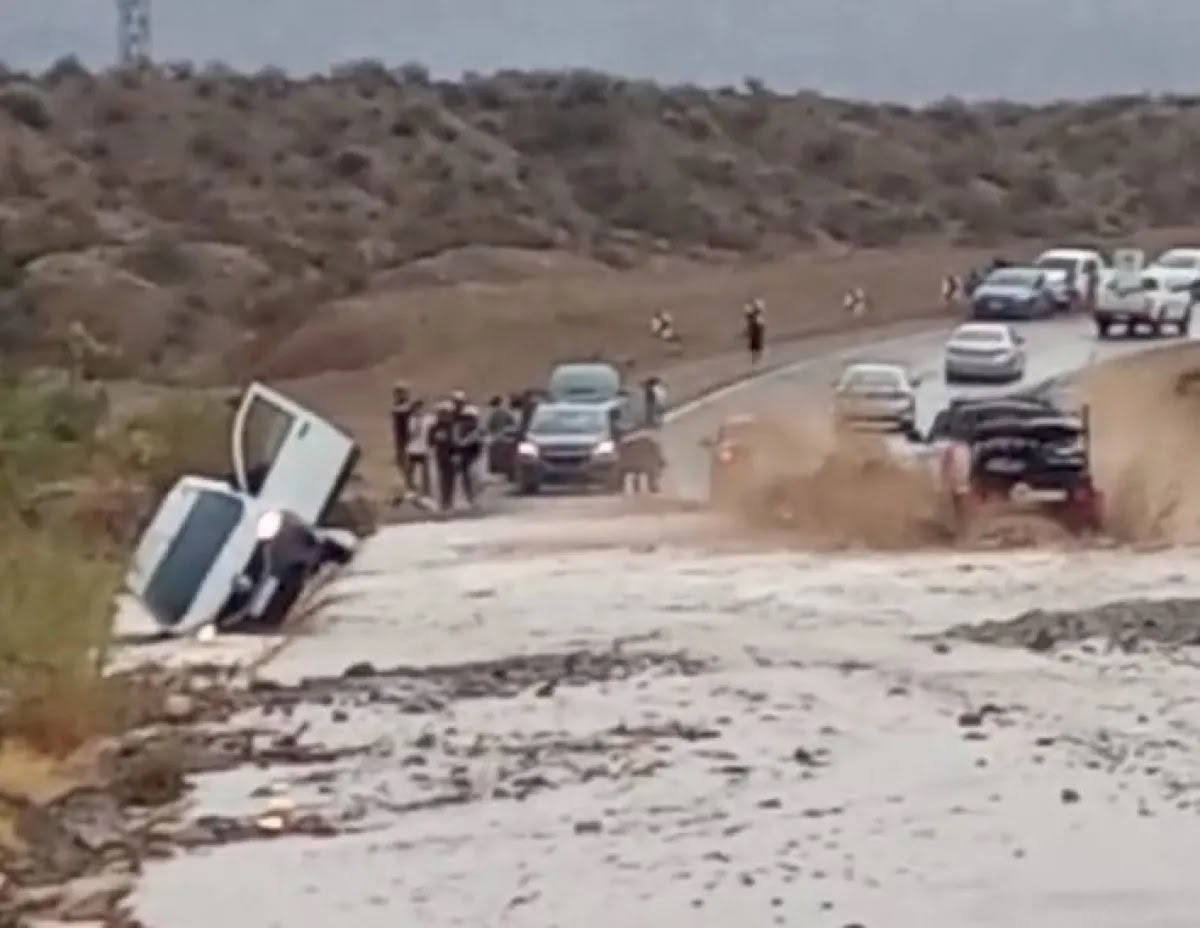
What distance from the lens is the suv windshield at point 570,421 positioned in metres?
48.8

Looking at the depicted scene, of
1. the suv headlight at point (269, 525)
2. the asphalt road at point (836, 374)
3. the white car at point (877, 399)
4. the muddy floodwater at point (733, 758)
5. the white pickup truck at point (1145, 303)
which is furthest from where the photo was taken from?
the white pickup truck at point (1145, 303)

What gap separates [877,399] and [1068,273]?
24661 millimetres

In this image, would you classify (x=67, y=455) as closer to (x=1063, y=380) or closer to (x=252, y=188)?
(x=1063, y=380)

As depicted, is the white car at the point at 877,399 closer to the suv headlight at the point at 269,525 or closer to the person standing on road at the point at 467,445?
the person standing on road at the point at 467,445

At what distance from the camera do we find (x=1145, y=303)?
68.6 m

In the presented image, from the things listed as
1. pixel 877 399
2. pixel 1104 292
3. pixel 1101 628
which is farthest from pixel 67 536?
pixel 1104 292

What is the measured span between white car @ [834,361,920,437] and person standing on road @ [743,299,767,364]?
32.7 ft

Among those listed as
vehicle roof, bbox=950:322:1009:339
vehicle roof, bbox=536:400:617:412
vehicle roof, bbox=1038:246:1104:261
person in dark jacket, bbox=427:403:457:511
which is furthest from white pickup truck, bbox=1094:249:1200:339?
person in dark jacket, bbox=427:403:457:511

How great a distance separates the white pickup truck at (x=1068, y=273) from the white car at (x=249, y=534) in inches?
1564

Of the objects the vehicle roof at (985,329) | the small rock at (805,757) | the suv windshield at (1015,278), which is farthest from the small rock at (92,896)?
the suv windshield at (1015,278)

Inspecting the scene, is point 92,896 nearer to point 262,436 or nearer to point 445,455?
point 262,436

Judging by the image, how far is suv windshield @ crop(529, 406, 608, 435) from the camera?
4881 centimetres

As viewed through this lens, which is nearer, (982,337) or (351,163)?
(982,337)

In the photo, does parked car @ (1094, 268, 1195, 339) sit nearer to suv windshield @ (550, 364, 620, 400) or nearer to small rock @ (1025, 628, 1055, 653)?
suv windshield @ (550, 364, 620, 400)
